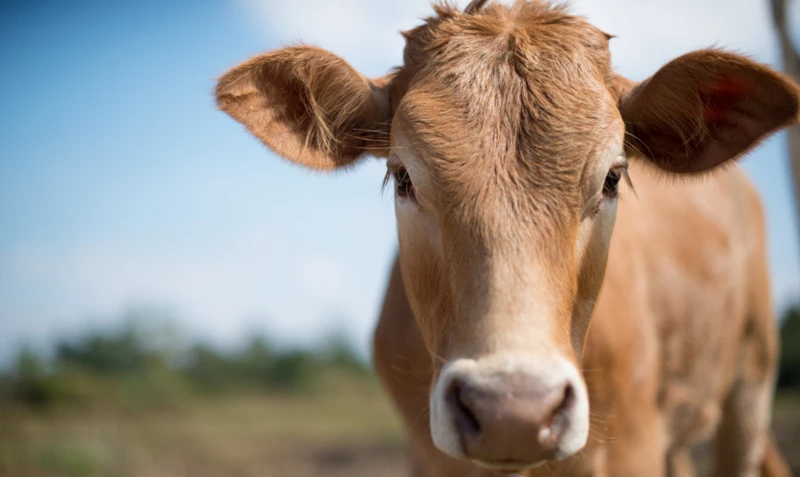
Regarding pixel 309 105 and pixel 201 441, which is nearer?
pixel 309 105

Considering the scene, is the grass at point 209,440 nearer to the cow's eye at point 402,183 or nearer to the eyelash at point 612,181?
the eyelash at point 612,181

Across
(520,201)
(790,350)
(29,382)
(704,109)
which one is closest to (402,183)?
(520,201)

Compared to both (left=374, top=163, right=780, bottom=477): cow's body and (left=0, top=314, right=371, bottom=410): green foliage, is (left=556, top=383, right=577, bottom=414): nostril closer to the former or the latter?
(left=374, top=163, right=780, bottom=477): cow's body

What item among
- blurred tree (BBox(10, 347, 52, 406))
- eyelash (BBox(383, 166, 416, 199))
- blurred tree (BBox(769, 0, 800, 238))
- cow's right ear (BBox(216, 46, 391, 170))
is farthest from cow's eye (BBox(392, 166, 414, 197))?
blurred tree (BBox(10, 347, 52, 406))

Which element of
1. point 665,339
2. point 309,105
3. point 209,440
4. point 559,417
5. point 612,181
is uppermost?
point 309,105

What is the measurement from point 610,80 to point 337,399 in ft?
45.4

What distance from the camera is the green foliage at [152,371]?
1252cm

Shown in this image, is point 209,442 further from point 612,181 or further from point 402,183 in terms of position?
point 612,181

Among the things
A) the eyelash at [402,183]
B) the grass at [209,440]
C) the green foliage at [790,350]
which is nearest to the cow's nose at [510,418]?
the eyelash at [402,183]

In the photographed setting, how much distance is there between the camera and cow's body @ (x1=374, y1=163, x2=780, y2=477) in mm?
3318

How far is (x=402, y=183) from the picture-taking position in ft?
8.95

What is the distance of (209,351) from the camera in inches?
661

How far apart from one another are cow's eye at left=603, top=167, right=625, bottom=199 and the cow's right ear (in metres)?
0.94

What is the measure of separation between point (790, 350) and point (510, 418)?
1109 cm
